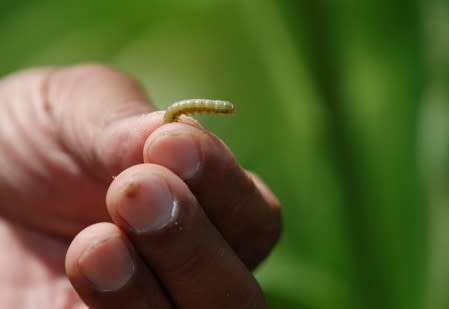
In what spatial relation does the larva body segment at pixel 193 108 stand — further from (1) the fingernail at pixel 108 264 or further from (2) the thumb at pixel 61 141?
(1) the fingernail at pixel 108 264

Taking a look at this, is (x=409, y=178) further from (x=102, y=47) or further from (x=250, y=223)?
(x=102, y=47)

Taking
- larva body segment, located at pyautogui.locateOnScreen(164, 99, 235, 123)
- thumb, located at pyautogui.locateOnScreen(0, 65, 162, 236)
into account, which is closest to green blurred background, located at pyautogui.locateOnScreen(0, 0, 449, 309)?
thumb, located at pyautogui.locateOnScreen(0, 65, 162, 236)

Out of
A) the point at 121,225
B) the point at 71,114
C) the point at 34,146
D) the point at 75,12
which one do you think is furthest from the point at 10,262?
the point at 75,12

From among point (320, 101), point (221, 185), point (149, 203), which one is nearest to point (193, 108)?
point (221, 185)

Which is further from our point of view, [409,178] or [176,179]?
[409,178]

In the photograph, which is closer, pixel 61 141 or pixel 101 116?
pixel 101 116

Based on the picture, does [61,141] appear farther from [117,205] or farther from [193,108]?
[117,205]
